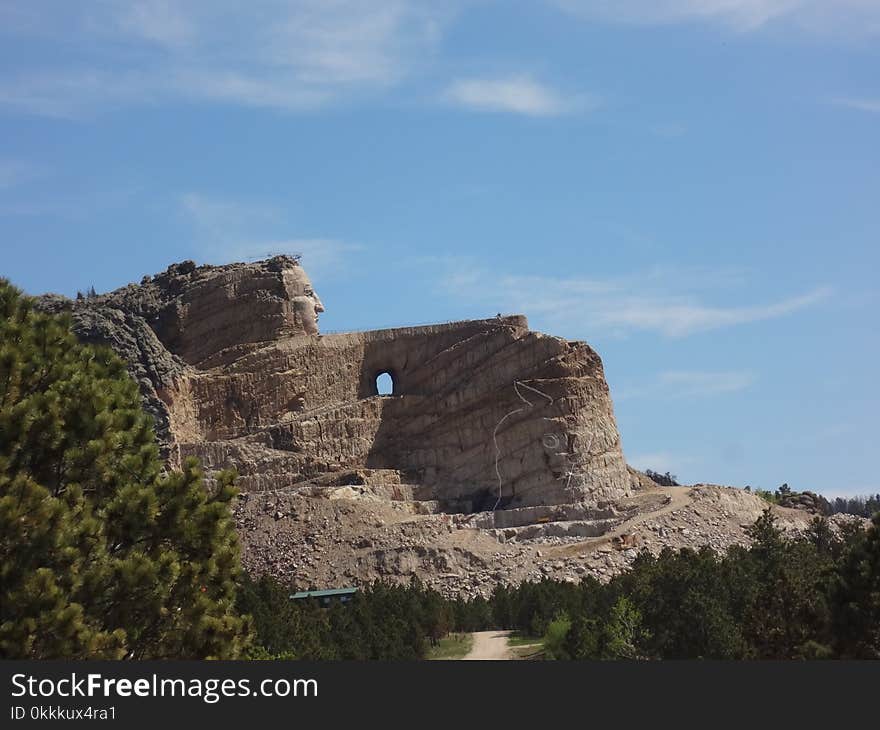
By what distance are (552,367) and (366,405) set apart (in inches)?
334

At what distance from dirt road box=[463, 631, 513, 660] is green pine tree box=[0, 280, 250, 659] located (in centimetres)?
2647

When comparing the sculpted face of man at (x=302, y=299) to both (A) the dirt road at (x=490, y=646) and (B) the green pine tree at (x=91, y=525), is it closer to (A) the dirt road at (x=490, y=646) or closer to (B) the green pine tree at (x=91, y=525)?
(A) the dirt road at (x=490, y=646)

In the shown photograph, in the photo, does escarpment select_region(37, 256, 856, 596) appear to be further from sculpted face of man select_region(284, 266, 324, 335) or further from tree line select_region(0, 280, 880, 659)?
tree line select_region(0, 280, 880, 659)

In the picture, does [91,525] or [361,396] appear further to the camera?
[361,396]

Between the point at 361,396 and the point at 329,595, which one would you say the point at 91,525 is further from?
the point at 361,396

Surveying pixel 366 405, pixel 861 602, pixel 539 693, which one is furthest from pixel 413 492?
pixel 539 693

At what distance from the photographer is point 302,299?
76125 millimetres

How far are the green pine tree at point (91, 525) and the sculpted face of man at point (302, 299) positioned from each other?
50.5 metres

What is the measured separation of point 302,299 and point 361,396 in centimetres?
554

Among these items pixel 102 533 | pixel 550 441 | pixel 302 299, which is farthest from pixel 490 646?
pixel 102 533

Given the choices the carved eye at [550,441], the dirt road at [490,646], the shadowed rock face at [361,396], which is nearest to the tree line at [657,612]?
the dirt road at [490,646]

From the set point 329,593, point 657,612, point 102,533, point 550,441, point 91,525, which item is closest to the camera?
point 91,525

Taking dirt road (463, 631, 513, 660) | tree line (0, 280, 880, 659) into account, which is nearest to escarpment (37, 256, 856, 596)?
dirt road (463, 631, 513, 660)

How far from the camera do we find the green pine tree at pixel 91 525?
21047mm
